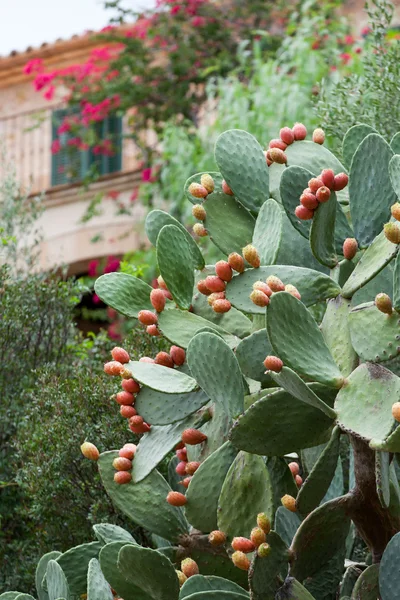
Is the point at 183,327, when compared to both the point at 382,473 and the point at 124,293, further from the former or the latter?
the point at 382,473

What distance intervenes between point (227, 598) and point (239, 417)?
46 cm

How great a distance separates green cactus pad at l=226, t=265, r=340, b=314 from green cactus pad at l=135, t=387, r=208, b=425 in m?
0.31

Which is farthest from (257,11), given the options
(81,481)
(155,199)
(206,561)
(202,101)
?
(206,561)

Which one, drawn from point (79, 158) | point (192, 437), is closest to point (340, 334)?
point (192, 437)

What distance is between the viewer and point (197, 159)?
8.64 meters

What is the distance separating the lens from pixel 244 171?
301cm

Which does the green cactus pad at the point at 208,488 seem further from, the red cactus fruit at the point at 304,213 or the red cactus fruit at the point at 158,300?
the red cactus fruit at the point at 304,213

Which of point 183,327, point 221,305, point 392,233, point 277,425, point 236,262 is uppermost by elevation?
point 392,233

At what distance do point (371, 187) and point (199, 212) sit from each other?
0.50 meters

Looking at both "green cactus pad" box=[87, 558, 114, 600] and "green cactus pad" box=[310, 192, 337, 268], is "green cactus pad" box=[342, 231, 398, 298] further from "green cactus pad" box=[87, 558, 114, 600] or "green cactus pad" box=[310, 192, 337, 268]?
"green cactus pad" box=[87, 558, 114, 600]

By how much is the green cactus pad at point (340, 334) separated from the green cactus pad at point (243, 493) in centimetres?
33

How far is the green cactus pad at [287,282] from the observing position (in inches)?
105

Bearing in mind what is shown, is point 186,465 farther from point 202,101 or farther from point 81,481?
point 202,101

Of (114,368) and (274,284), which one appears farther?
(114,368)
